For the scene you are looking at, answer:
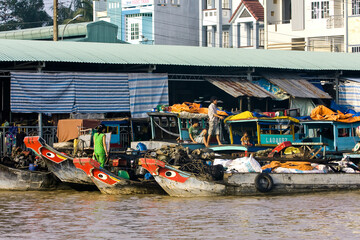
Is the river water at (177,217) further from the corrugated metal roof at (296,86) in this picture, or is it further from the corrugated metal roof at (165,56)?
the corrugated metal roof at (296,86)

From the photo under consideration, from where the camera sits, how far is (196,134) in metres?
20.4

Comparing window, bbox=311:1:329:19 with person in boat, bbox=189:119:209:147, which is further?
window, bbox=311:1:329:19

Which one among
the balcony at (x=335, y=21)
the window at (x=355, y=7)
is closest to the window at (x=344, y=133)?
the window at (x=355, y=7)

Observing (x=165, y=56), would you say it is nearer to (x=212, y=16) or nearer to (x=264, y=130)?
(x=264, y=130)

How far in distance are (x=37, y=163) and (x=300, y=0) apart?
3032 centimetres

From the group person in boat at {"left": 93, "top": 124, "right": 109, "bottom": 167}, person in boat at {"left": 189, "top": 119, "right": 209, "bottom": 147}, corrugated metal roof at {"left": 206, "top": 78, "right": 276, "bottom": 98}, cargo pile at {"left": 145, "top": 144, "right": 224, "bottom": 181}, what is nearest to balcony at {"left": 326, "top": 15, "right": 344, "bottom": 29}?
corrugated metal roof at {"left": 206, "top": 78, "right": 276, "bottom": 98}

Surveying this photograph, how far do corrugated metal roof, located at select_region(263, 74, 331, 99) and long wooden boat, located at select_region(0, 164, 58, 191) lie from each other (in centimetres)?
1070

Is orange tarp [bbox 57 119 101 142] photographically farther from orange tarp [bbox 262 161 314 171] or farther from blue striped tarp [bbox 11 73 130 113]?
orange tarp [bbox 262 161 314 171]

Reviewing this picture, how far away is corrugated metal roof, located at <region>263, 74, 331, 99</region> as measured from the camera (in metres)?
26.5

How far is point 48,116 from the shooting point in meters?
24.0

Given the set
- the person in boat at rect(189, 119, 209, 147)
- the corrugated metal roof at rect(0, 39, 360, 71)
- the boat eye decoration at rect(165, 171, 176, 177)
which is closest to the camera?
the boat eye decoration at rect(165, 171, 176, 177)

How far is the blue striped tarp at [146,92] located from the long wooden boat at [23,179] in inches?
231

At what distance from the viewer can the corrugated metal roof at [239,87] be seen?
82.1ft

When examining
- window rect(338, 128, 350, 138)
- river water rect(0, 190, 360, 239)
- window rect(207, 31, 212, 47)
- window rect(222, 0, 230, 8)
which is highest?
window rect(222, 0, 230, 8)
